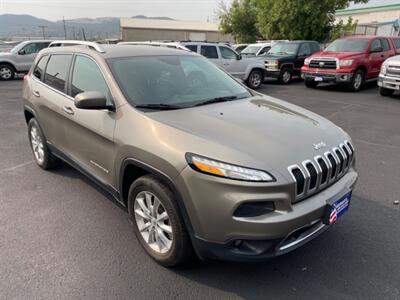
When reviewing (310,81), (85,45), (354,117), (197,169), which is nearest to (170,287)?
(197,169)

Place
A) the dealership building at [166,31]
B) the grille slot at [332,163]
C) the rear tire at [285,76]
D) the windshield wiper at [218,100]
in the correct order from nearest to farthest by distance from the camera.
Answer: the grille slot at [332,163], the windshield wiper at [218,100], the rear tire at [285,76], the dealership building at [166,31]

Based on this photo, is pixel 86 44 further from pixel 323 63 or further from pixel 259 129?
pixel 323 63

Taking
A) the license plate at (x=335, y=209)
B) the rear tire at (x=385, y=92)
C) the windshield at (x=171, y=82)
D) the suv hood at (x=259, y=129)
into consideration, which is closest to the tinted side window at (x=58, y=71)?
the windshield at (x=171, y=82)

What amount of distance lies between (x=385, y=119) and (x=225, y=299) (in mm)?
7243

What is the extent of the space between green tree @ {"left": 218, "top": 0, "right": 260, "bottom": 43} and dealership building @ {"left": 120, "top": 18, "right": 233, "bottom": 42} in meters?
20.7

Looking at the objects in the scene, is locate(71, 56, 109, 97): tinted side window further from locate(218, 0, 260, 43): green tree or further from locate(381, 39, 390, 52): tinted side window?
locate(218, 0, 260, 43): green tree

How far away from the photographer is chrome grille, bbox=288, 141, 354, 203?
2389 millimetres

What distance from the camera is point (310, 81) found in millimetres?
13297

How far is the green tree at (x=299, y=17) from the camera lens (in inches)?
814

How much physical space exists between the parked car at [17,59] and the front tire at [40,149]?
12304 millimetres

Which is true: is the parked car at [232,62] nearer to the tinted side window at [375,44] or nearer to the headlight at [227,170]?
the tinted side window at [375,44]

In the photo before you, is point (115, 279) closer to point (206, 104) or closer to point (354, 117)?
point (206, 104)

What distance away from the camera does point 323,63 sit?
40.3 feet

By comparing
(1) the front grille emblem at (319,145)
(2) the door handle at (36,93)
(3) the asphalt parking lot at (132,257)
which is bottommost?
(3) the asphalt parking lot at (132,257)
